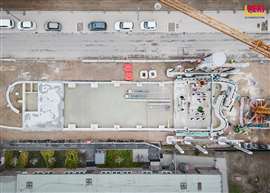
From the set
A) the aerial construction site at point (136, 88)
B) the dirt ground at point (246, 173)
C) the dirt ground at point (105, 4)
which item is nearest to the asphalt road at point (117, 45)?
the aerial construction site at point (136, 88)

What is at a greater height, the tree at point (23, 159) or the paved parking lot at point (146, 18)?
the paved parking lot at point (146, 18)

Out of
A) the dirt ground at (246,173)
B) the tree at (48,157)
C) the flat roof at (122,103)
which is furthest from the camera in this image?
the dirt ground at (246,173)

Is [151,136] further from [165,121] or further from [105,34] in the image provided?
[105,34]

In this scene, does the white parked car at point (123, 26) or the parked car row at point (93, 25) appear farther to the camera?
the white parked car at point (123, 26)

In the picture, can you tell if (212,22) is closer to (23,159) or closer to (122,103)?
(122,103)

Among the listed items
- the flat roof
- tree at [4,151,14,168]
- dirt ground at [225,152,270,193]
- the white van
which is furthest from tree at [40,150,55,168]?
dirt ground at [225,152,270,193]

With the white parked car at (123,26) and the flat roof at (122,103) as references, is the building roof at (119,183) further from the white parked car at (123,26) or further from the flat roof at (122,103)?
the white parked car at (123,26)

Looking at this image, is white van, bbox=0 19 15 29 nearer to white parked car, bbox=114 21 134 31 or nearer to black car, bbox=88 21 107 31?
black car, bbox=88 21 107 31
